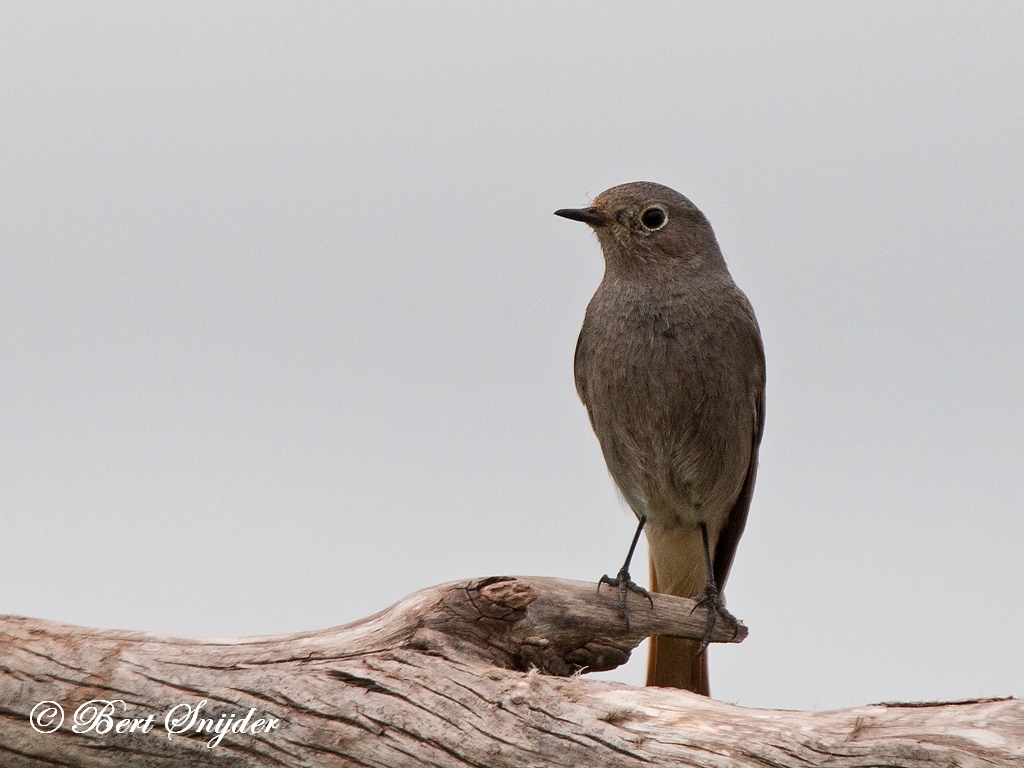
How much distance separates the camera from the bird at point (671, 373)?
6324 mm

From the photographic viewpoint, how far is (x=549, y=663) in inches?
203

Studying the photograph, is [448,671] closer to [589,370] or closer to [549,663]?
[549,663]

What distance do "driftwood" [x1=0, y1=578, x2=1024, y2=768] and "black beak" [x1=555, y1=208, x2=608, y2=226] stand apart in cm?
246

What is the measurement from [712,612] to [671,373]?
120cm

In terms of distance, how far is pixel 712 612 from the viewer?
6.11 m

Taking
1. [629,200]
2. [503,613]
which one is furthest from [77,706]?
[629,200]

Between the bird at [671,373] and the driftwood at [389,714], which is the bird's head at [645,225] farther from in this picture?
the driftwood at [389,714]

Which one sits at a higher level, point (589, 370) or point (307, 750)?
point (589, 370)

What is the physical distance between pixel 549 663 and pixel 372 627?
32.2 inches

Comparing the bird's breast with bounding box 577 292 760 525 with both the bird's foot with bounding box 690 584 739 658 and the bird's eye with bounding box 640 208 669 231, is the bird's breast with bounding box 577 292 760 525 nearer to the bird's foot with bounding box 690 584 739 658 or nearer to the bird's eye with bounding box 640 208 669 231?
the bird's eye with bounding box 640 208 669 231

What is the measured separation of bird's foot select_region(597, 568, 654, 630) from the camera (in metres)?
5.44

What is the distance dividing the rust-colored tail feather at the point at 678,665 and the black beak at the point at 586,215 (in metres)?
2.21

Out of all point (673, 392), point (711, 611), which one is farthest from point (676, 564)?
point (673, 392)

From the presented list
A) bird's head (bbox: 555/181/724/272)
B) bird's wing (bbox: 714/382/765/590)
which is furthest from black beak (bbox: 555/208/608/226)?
bird's wing (bbox: 714/382/765/590)
